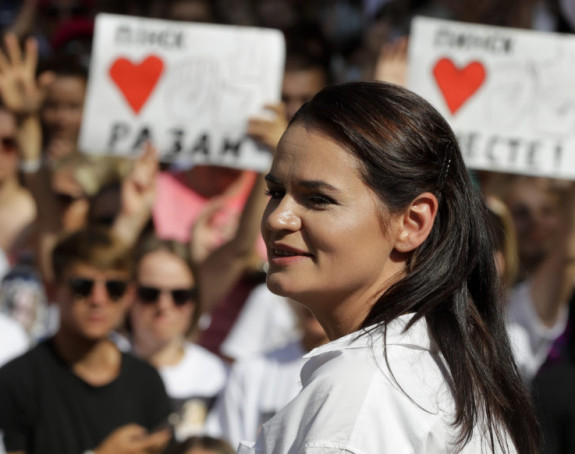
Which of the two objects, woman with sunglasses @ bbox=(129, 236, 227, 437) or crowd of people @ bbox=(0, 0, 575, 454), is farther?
woman with sunglasses @ bbox=(129, 236, 227, 437)

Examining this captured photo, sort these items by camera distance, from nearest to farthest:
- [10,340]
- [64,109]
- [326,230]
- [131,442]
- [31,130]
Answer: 1. [326,230]
2. [131,442]
3. [10,340]
4. [31,130]
5. [64,109]

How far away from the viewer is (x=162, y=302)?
4.89 meters

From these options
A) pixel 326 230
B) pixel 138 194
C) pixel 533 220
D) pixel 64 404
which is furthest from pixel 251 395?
pixel 326 230

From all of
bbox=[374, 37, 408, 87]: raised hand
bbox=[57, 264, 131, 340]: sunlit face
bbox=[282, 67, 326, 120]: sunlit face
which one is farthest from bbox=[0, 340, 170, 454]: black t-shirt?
bbox=[282, 67, 326, 120]: sunlit face

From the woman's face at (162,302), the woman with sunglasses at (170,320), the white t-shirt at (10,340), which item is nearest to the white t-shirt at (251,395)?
the woman with sunglasses at (170,320)

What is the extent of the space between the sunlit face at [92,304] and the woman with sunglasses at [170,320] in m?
0.39

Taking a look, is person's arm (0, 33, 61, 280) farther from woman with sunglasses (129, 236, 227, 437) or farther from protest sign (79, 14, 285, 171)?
Result: woman with sunglasses (129, 236, 227, 437)

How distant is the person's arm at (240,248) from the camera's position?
5199 millimetres

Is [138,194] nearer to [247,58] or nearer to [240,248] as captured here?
[240,248]

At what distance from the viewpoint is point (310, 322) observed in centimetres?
445

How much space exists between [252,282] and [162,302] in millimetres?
768

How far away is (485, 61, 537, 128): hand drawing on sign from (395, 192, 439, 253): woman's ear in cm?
329

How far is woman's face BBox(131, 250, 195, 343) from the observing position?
486cm

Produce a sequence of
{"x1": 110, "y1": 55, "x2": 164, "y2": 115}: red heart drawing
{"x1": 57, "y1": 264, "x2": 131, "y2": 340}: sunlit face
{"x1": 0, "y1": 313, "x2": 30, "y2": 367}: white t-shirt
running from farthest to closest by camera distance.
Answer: {"x1": 110, "y1": 55, "x2": 164, "y2": 115}: red heart drawing
{"x1": 0, "y1": 313, "x2": 30, "y2": 367}: white t-shirt
{"x1": 57, "y1": 264, "x2": 131, "y2": 340}: sunlit face
